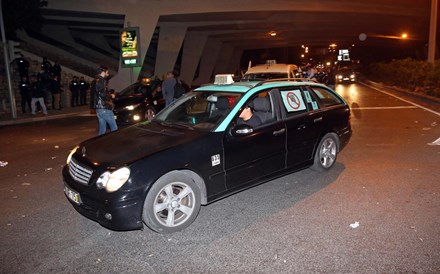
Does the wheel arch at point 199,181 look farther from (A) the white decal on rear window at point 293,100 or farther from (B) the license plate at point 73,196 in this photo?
(A) the white decal on rear window at point 293,100

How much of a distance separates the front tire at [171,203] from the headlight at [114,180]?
31cm

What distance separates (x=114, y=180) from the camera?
4.01m

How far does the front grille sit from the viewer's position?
4.23 metres

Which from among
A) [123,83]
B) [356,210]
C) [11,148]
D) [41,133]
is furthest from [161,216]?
[123,83]

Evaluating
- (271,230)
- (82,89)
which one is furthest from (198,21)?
(271,230)

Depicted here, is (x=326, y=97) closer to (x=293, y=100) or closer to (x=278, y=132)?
(x=293, y=100)

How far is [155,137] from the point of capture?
480 centimetres

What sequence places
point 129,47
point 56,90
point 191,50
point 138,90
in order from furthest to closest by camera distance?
point 191,50 < point 129,47 < point 56,90 < point 138,90

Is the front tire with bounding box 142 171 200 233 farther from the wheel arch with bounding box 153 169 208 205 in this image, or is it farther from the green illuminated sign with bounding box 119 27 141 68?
the green illuminated sign with bounding box 119 27 141 68

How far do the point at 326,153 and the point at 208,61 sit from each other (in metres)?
36.6

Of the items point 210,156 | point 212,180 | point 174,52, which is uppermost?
point 174,52

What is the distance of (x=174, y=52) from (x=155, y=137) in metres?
25.2

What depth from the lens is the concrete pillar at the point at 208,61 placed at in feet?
134

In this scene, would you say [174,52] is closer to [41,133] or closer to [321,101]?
[41,133]
